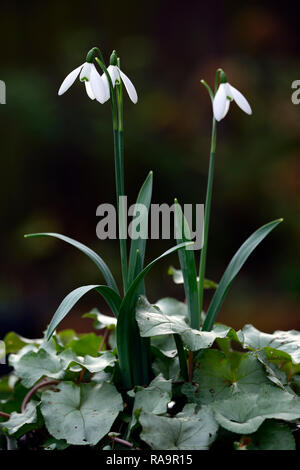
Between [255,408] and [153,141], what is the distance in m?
3.42

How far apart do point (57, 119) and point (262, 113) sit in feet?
5.15

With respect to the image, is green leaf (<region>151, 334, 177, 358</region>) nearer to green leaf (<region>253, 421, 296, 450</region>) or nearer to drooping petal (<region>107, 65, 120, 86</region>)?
green leaf (<region>253, 421, 296, 450</region>)

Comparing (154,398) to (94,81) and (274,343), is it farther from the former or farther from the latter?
(94,81)

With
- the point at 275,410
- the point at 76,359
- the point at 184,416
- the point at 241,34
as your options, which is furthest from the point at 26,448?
the point at 241,34

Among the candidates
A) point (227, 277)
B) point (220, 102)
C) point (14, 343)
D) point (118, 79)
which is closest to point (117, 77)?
point (118, 79)

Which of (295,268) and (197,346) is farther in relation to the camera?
(295,268)

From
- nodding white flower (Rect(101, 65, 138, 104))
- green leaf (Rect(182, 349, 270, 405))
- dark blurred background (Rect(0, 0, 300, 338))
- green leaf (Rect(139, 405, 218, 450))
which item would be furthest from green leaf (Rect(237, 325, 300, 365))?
dark blurred background (Rect(0, 0, 300, 338))

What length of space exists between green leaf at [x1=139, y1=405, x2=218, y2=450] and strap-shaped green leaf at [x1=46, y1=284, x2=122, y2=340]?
0.55ft

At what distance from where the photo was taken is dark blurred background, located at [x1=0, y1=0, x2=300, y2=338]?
151 inches

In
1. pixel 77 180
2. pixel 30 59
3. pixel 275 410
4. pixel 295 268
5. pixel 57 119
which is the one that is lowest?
pixel 295 268

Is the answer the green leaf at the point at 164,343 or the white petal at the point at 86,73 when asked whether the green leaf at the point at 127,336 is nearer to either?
the green leaf at the point at 164,343

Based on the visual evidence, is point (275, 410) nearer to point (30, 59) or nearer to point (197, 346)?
point (197, 346)

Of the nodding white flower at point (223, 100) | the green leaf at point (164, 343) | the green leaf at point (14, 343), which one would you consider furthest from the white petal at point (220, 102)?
the green leaf at point (14, 343)

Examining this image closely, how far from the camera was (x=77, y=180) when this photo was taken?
4.00m
